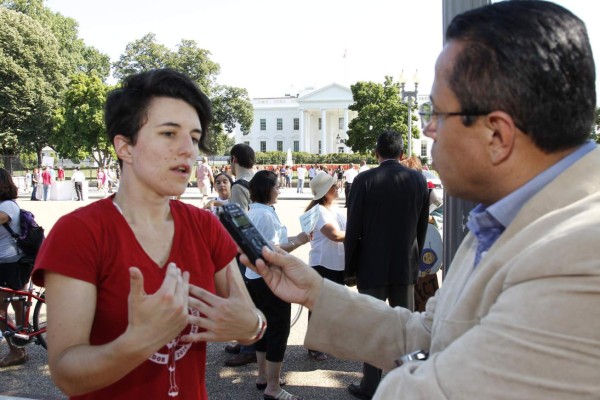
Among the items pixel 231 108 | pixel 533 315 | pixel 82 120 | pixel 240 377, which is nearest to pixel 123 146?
pixel 533 315

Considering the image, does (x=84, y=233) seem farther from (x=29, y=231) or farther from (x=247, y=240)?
(x=29, y=231)

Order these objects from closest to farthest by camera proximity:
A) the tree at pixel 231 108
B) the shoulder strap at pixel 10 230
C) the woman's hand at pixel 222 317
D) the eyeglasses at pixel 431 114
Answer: the eyeglasses at pixel 431 114
the woman's hand at pixel 222 317
the shoulder strap at pixel 10 230
the tree at pixel 231 108

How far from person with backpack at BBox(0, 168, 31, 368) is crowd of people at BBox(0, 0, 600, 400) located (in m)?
3.85

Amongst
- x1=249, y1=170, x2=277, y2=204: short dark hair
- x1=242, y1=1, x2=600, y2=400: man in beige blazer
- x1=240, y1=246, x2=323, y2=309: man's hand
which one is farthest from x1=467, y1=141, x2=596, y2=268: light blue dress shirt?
x1=249, y1=170, x2=277, y2=204: short dark hair

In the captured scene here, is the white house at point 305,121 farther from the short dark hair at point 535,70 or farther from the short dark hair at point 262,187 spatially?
the short dark hair at point 535,70

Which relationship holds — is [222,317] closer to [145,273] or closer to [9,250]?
[145,273]

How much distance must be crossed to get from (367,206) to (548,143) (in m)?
3.56

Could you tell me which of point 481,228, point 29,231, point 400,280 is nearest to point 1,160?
point 29,231

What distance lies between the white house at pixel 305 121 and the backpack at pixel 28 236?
283 feet

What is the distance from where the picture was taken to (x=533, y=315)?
1026mm

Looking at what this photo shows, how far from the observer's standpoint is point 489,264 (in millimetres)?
1229

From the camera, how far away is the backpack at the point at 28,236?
5535 millimetres

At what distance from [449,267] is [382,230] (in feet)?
9.70

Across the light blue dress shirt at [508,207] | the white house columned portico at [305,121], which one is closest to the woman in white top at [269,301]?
the light blue dress shirt at [508,207]
